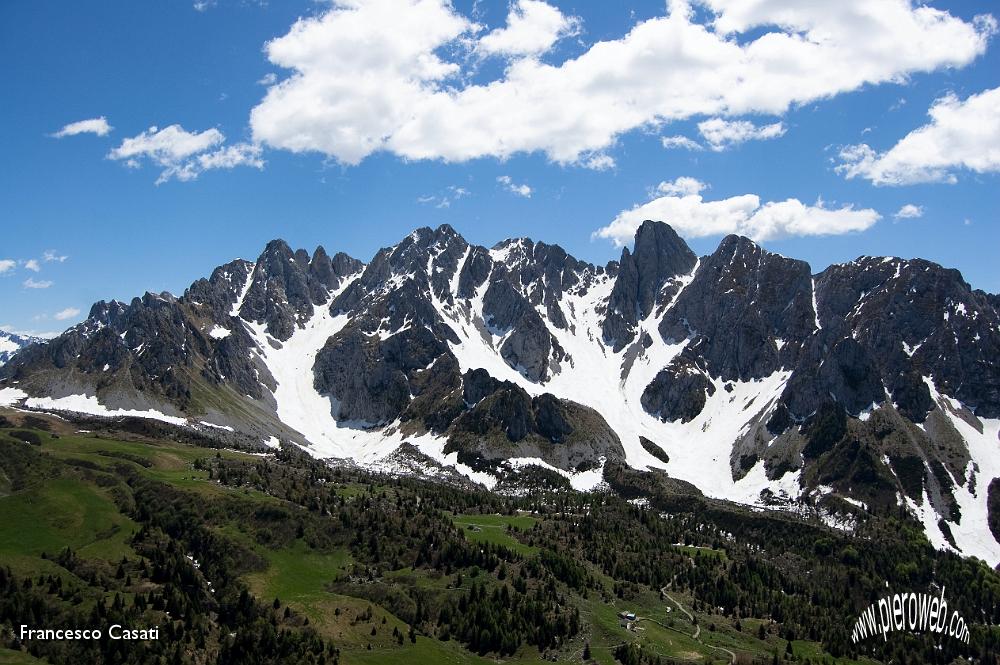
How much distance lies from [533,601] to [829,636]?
7732cm

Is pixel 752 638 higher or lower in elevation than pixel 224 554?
lower

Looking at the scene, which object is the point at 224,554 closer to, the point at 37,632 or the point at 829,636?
the point at 37,632

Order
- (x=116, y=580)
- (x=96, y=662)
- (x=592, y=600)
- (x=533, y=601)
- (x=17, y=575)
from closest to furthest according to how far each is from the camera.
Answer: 1. (x=96, y=662)
2. (x=17, y=575)
3. (x=116, y=580)
4. (x=533, y=601)
5. (x=592, y=600)

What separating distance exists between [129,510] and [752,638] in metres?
158

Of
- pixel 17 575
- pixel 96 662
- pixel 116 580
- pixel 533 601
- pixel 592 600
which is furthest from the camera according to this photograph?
pixel 592 600

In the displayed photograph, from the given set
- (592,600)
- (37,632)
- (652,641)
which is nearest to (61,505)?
(37,632)

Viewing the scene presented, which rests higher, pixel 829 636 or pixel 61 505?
pixel 61 505

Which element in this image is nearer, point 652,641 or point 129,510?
point 652,641

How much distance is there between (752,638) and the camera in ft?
597

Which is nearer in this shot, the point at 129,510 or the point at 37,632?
the point at 37,632

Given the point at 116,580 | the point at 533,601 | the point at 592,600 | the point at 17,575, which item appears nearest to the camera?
the point at 17,575

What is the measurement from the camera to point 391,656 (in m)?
149

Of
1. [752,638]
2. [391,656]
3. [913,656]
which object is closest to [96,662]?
[391,656]

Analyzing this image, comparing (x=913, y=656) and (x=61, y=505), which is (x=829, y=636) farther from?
(x=61, y=505)
